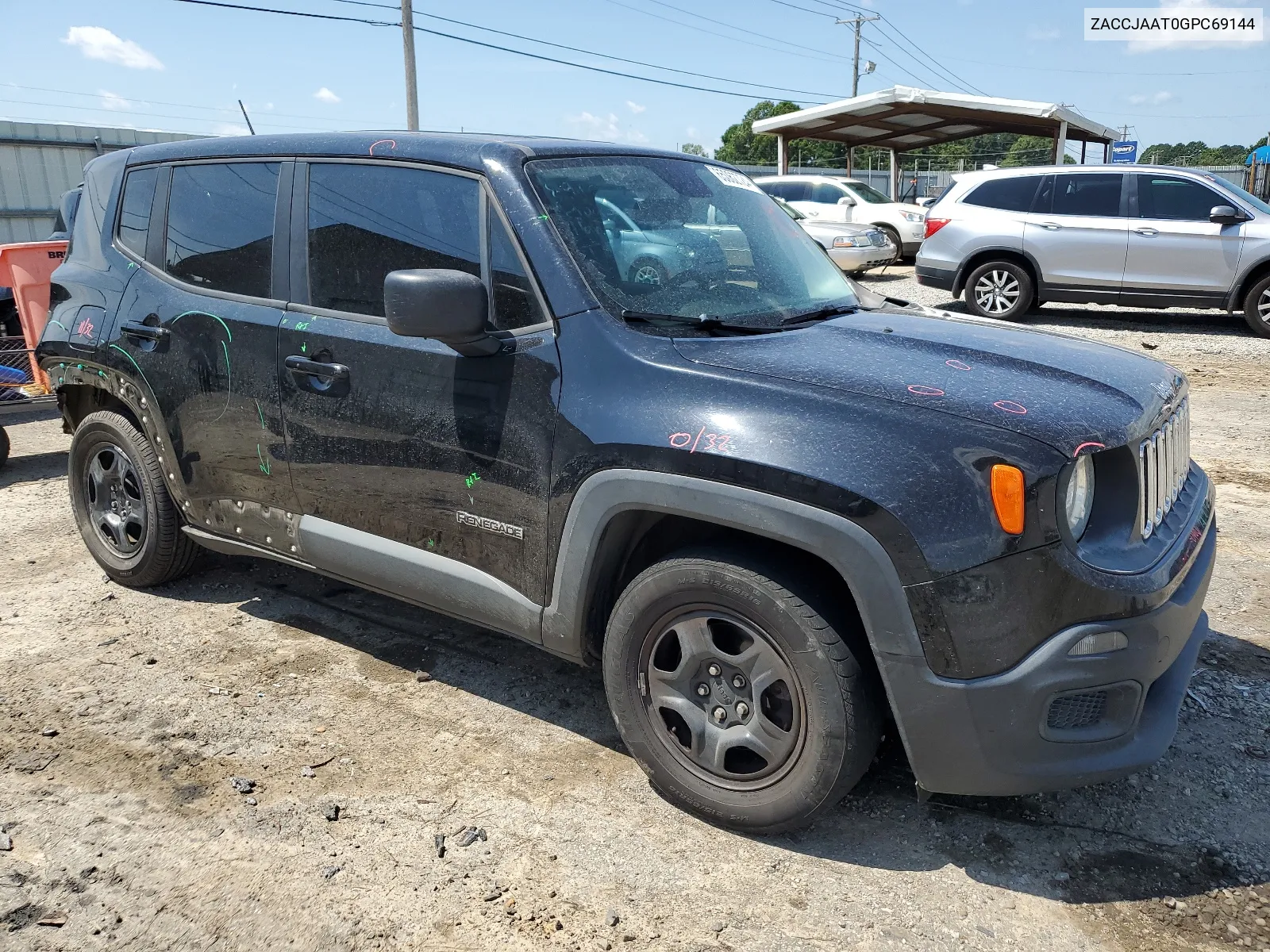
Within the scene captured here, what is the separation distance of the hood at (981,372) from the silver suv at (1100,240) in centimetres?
941

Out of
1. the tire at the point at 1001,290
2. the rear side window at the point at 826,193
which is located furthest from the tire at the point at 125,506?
the rear side window at the point at 826,193

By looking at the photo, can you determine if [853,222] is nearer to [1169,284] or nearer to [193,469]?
[1169,284]

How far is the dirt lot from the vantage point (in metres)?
2.48

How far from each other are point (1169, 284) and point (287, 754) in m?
11.5

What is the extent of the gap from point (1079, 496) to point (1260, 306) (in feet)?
35.5

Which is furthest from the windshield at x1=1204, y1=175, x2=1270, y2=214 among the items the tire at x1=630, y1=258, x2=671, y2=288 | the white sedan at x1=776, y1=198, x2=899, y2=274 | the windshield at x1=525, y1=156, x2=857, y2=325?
the tire at x1=630, y1=258, x2=671, y2=288

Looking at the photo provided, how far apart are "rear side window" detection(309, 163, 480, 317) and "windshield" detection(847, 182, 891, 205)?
55.5 feet

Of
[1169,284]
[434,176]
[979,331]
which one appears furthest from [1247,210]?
Answer: [434,176]

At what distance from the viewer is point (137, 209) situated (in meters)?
4.23

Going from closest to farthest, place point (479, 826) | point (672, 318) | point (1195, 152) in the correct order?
point (479, 826), point (672, 318), point (1195, 152)

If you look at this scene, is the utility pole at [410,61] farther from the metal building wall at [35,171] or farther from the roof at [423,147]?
the roof at [423,147]

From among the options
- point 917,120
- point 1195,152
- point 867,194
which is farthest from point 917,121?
point 1195,152

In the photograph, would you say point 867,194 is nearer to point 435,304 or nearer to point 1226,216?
point 1226,216

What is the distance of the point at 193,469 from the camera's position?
13.1ft
